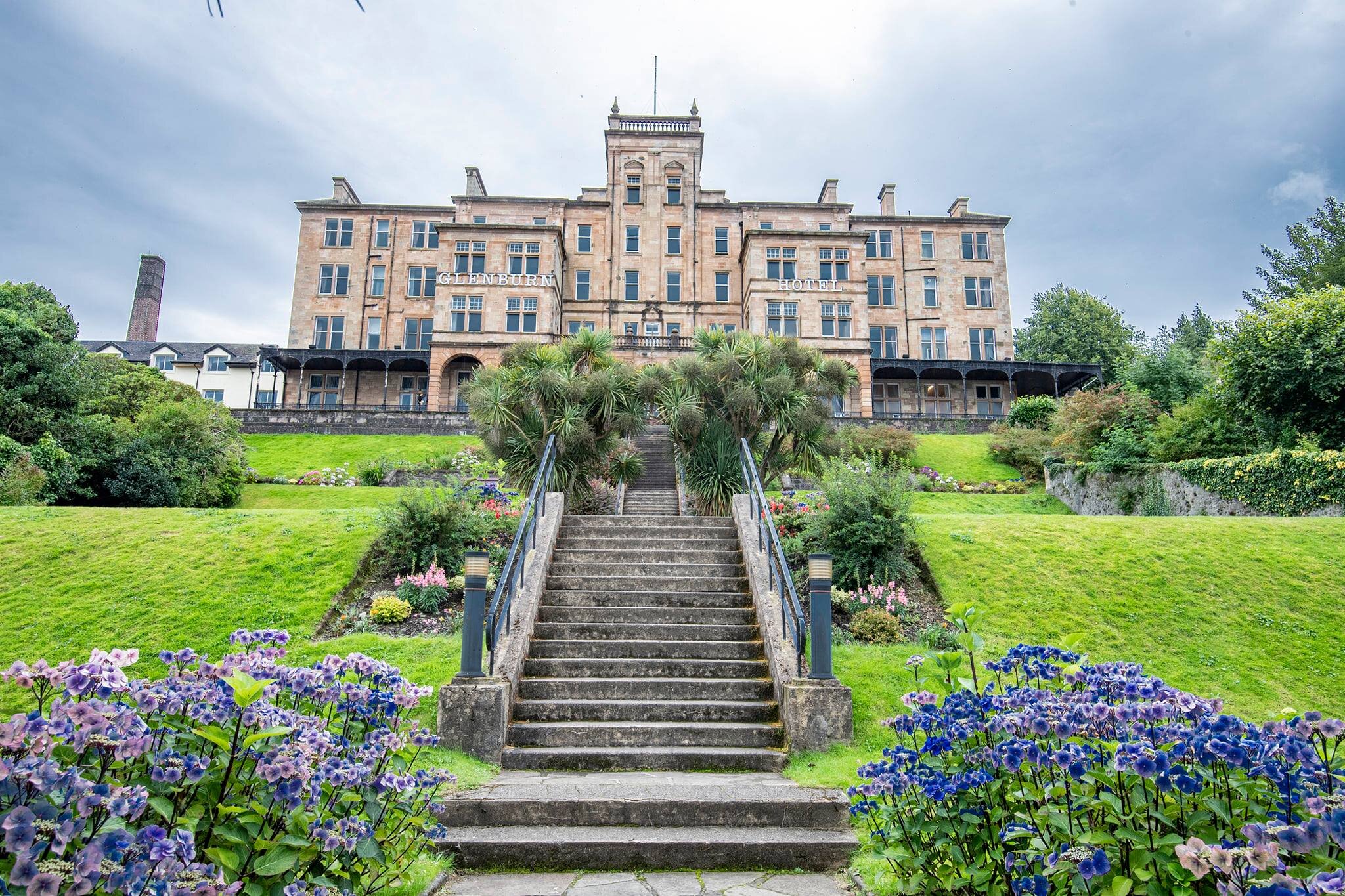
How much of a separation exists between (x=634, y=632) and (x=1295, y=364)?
16710 mm

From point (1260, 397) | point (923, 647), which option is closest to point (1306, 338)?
point (1260, 397)

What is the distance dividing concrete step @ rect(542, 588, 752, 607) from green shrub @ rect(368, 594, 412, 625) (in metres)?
2.15

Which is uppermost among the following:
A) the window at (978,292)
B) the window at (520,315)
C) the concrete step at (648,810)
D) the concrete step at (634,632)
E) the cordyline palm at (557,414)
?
the window at (978,292)

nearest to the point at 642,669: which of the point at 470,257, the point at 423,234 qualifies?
the point at 470,257

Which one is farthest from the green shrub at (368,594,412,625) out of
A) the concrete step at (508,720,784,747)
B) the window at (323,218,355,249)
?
the window at (323,218,355,249)

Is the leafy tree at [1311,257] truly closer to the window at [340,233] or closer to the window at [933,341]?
the window at [933,341]

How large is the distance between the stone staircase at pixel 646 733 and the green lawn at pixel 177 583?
918 mm

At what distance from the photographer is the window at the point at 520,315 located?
38.7m

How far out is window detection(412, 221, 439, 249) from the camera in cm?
4447

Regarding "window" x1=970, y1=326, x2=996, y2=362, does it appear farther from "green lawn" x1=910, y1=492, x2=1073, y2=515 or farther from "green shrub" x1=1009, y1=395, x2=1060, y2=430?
"green lawn" x1=910, y1=492, x2=1073, y2=515

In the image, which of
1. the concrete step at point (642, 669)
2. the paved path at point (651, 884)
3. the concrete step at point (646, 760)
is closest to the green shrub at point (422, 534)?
the concrete step at point (642, 669)

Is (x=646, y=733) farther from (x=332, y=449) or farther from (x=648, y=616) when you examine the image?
(x=332, y=449)

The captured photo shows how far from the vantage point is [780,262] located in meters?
40.2

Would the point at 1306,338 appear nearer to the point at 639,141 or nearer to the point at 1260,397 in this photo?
the point at 1260,397
